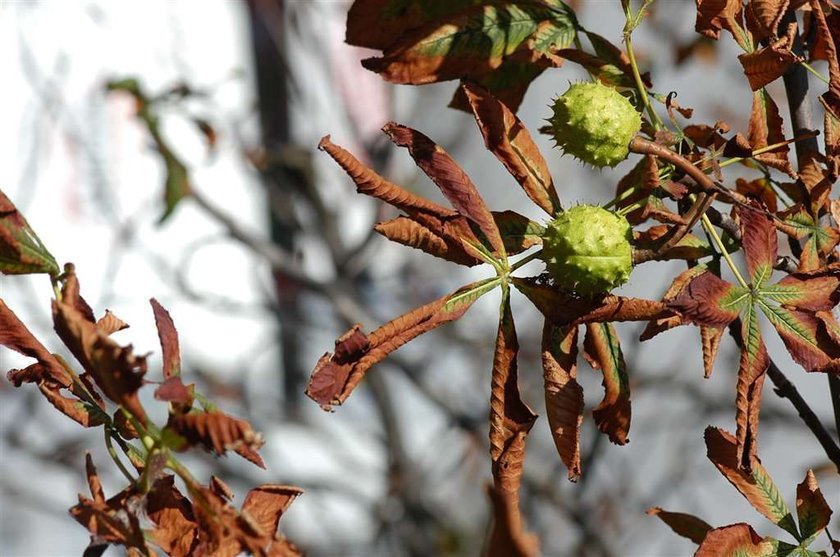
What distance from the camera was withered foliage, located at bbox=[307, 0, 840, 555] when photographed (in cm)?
59

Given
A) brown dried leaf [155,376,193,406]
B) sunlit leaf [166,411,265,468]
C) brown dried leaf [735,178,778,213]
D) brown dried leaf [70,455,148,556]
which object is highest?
brown dried leaf [735,178,778,213]

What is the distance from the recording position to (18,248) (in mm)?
552

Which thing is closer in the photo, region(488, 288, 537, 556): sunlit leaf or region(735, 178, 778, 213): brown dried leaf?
region(488, 288, 537, 556): sunlit leaf

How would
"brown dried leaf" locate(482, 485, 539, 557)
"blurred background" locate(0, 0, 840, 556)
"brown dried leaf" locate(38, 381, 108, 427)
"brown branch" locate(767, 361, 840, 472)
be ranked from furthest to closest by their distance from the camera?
"blurred background" locate(0, 0, 840, 556)
"brown branch" locate(767, 361, 840, 472)
"brown dried leaf" locate(38, 381, 108, 427)
"brown dried leaf" locate(482, 485, 539, 557)

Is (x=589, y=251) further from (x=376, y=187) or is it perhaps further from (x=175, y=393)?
(x=175, y=393)

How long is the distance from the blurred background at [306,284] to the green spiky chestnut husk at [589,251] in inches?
54.1

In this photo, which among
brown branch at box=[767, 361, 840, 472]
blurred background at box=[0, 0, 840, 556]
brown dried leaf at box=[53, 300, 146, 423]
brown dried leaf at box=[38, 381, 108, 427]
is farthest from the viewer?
blurred background at box=[0, 0, 840, 556]

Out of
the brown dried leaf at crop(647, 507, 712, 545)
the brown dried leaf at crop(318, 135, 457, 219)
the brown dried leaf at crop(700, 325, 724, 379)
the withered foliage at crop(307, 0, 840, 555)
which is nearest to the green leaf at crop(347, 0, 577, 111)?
the withered foliage at crop(307, 0, 840, 555)

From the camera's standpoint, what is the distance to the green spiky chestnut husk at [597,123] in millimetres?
632

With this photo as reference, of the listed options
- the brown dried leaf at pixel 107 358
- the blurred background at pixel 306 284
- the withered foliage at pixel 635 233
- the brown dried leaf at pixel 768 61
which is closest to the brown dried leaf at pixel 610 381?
the withered foliage at pixel 635 233

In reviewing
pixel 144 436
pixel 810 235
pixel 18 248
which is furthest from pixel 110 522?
pixel 810 235

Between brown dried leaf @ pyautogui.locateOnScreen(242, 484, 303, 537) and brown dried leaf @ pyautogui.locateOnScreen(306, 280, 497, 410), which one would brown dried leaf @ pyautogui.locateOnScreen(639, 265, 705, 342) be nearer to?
brown dried leaf @ pyautogui.locateOnScreen(306, 280, 497, 410)

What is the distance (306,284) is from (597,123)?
147 centimetres

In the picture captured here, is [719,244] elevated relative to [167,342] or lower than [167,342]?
elevated
